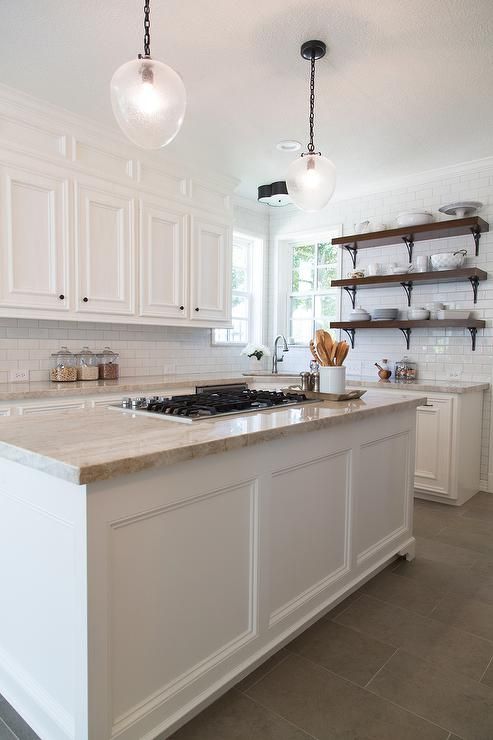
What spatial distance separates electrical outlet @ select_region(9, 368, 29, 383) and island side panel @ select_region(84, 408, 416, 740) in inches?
92.9

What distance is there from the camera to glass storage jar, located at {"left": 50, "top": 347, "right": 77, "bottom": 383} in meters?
3.40

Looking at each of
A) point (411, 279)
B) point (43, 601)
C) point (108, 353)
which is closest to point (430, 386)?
point (411, 279)

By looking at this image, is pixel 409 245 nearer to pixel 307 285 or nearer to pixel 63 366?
pixel 307 285

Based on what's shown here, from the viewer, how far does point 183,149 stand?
3898mm

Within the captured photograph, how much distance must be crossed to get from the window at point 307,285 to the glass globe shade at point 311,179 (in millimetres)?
2663

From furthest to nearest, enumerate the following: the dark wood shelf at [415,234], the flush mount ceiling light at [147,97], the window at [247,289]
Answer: the window at [247,289], the dark wood shelf at [415,234], the flush mount ceiling light at [147,97]

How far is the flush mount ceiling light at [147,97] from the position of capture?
166cm

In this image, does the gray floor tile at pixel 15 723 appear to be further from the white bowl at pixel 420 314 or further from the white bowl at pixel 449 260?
the white bowl at pixel 449 260

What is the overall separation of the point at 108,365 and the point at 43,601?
251 centimetres

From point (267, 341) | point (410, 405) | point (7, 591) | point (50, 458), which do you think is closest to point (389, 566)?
point (410, 405)

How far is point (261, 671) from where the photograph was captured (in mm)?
1771

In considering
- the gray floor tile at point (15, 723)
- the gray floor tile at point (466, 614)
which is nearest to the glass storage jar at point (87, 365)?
the gray floor tile at point (15, 723)

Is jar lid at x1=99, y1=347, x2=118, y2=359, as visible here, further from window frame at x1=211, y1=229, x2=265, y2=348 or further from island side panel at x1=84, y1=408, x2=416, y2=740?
island side panel at x1=84, y1=408, x2=416, y2=740

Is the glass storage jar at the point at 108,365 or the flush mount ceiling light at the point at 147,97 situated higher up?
the flush mount ceiling light at the point at 147,97
